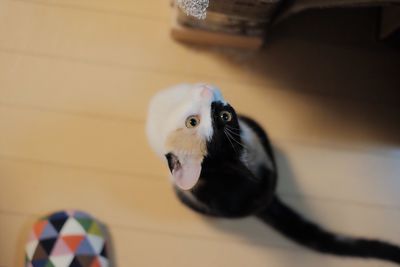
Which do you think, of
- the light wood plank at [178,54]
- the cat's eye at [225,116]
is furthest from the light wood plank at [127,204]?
the cat's eye at [225,116]

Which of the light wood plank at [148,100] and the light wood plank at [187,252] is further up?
the light wood plank at [148,100]

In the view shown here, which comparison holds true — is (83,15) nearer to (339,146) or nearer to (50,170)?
(50,170)

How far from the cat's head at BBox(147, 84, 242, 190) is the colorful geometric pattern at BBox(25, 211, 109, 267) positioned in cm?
42

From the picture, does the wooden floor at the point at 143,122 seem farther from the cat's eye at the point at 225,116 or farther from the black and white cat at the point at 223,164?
the cat's eye at the point at 225,116

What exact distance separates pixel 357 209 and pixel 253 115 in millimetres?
407

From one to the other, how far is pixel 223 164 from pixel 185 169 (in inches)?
4.2

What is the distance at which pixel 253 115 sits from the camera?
135 centimetres

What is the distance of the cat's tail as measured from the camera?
1.26 m

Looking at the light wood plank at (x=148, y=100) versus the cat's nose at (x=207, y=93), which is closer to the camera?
the cat's nose at (x=207, y=93)

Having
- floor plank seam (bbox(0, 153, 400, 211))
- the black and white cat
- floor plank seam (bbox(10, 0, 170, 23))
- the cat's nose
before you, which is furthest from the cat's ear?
floor plank seam (bbox(10, 0, 170, 23))

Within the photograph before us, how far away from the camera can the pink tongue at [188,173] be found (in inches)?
35.1

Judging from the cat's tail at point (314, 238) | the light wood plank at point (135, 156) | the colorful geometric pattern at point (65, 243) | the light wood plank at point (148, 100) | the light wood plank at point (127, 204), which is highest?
the light wood plank at point (148, 100)

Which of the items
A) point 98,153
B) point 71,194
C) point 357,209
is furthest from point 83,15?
point 357,209

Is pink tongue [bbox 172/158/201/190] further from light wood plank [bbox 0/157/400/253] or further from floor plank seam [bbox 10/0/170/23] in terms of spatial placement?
floor plank seam [bbox 10/0/170/23]
